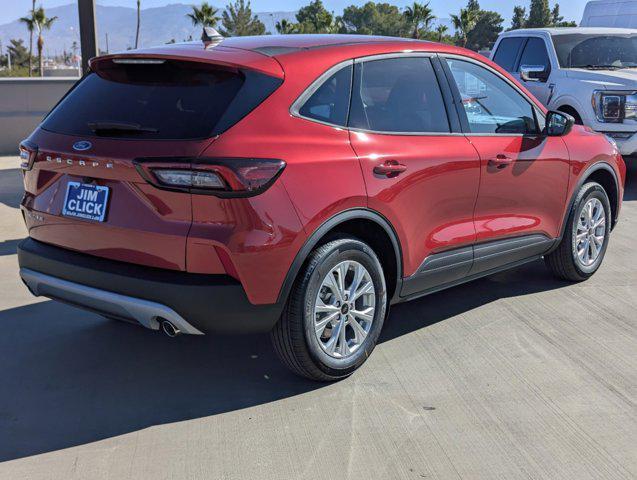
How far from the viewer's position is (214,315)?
3.36 meters

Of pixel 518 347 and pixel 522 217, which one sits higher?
pixel 522 217

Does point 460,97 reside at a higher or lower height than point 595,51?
lower

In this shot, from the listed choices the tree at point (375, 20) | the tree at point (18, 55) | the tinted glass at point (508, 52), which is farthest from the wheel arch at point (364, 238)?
the tree at point (375, 20)

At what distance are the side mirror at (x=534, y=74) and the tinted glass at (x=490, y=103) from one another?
16.7ft

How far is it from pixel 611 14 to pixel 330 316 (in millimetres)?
12374

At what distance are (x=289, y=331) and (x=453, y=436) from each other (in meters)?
0.90

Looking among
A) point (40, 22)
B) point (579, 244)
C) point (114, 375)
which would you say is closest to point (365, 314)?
point (114, 375)

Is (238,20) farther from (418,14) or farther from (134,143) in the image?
(134,143)

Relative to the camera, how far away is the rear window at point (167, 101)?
3416 mm

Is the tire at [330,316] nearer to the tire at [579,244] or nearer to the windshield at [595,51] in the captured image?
the tire at [579,244]

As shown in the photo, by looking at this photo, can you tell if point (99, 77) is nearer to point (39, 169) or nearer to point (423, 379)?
point (39, 169)

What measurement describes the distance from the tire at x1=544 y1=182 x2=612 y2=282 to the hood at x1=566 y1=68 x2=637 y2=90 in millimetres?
3875

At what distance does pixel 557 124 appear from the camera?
5.05 m

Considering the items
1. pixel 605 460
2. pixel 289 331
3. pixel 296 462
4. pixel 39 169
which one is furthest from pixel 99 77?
pixel 605 460
